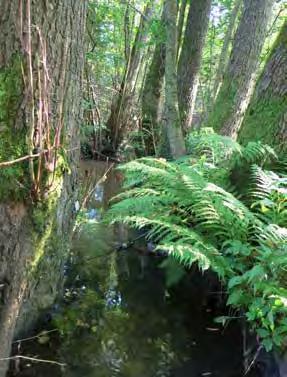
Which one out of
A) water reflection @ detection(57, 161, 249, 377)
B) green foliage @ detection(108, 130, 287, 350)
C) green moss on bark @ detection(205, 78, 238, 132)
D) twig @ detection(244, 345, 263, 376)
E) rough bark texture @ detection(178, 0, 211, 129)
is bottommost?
water reflection @ detection(57, 161, 249, 377)

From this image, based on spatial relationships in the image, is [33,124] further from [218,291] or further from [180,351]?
[218,291]

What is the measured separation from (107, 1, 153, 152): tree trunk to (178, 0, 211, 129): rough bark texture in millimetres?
1389

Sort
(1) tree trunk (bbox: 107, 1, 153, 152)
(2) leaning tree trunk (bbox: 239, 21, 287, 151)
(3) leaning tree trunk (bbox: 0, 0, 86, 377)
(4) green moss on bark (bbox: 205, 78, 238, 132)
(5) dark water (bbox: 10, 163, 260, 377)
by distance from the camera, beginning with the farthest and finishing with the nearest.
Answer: (1) tree trunk (bbox: 107, 1, 153, 152), (4) green moss on bark (bbox: 205, 78, 238, 132), (2) leaning tree trunk (bbox: 239, 21, 287, 151), (5) dark water (bbox: 10, 163, 260, 377), (3) leaning tree trunk (bbox: 0, 0, 86, 377)

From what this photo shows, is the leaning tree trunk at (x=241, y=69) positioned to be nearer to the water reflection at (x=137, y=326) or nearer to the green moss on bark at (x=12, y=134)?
the water reflection at (x=137, y=326)

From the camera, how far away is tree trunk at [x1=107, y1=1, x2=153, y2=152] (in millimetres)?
8758

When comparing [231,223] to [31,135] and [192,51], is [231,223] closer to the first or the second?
[31,135]

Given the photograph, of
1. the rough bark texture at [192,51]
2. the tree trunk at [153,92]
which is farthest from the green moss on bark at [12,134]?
the tree trunk at [153,92]

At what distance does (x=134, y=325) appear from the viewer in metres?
3.20

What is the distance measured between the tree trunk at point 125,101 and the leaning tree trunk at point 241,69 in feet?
8.36

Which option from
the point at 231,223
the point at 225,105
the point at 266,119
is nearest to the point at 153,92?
the point at 225,105

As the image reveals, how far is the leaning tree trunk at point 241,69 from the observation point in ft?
21.1

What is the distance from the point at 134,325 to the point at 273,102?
101 inches

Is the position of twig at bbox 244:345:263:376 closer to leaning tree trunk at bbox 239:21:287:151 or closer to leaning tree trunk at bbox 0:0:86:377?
leaning tree trunk at bbox 0:0:86:377

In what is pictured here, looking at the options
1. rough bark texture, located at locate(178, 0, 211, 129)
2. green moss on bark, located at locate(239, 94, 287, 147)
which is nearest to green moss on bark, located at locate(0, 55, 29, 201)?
green moss on bark, located at locate(239, 94, 287, 147)
